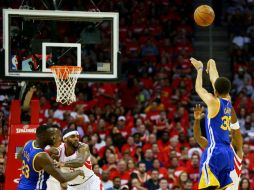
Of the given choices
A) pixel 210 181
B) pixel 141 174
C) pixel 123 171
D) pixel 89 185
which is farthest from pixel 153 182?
pixel 210 181

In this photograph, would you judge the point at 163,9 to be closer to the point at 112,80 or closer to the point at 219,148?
the point at 112,80

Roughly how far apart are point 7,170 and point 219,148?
3875mm

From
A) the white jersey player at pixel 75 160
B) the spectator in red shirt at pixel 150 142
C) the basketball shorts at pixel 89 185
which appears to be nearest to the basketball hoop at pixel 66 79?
the white jersey player at pixel 75 160

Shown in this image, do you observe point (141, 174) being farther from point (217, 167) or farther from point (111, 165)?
point (217, 167)

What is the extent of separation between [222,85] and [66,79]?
10.2 ft

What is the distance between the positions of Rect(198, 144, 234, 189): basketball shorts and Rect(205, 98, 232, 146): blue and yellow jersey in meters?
0.07

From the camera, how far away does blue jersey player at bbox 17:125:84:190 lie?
790 cm

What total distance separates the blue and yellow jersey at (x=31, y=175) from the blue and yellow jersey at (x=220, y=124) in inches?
74.8

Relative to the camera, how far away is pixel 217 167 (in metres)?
8.23

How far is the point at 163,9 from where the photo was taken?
798 inches

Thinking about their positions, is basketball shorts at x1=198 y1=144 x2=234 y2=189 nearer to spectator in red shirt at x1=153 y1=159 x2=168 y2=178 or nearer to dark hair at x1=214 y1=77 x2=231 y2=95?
dark hair at x1=214 y1=77 x2=231 y2=95

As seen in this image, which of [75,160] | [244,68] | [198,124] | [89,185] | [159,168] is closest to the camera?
[198,124]

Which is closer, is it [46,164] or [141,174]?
[46,164]

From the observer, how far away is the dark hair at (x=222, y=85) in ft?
26.5
